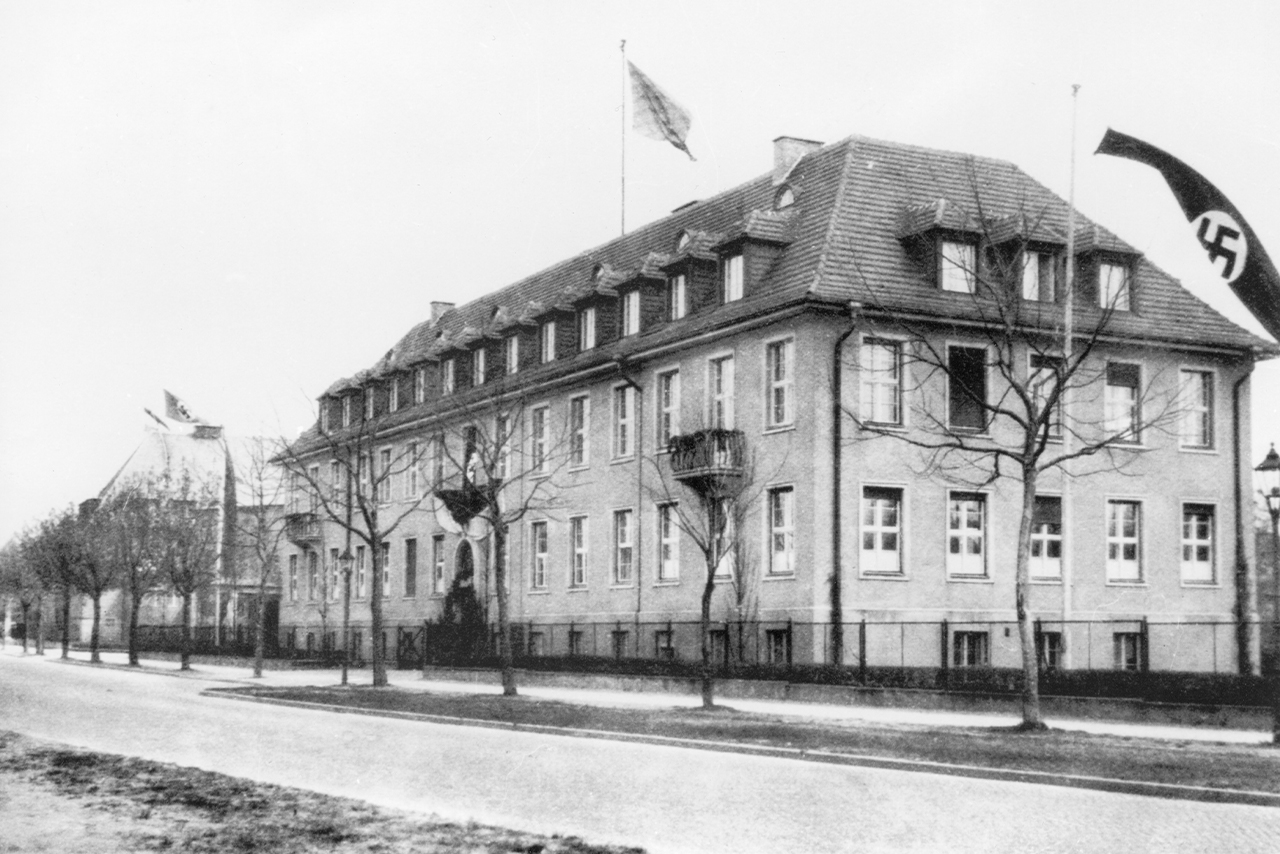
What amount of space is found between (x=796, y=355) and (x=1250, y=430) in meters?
12.0

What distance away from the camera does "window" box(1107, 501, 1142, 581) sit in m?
34.2

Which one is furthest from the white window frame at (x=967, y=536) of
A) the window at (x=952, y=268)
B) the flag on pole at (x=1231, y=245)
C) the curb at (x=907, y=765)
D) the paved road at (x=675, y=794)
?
the flag on pole at (x=1231, y=245)

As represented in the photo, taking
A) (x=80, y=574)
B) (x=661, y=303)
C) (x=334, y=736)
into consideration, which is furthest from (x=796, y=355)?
(x=80, y=574)

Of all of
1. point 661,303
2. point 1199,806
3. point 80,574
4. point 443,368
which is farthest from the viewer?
point 80,574

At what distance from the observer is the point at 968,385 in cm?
3281

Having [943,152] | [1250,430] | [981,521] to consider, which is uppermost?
[943,152]

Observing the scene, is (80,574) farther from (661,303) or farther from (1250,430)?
(1250,430)

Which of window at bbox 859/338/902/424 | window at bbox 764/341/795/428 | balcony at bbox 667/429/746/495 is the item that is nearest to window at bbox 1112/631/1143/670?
window at bbox 859/338/902/424

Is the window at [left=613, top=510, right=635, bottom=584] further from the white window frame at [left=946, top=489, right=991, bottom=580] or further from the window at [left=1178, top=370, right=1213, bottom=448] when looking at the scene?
the window at [left=1178, top=370, right=1213, bottom=448]

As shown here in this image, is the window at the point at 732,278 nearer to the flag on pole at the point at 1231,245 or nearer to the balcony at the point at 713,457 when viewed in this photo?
the balcony at the point at 713,457

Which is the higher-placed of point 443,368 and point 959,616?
point 443,368

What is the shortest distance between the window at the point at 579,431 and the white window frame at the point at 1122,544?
13481 millimetres

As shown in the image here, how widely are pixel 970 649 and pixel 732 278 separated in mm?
10005

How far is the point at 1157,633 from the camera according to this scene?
111ft
